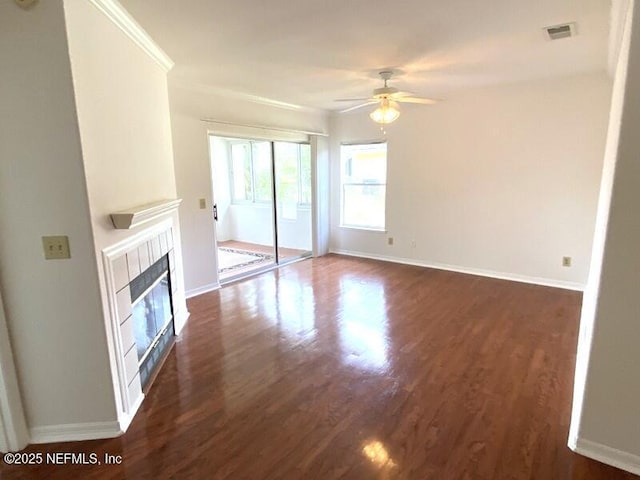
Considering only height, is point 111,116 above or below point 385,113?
below

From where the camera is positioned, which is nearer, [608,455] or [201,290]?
[608,455]

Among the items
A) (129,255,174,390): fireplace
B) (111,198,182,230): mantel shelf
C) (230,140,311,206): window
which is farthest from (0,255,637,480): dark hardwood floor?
(230,140,311,206): window

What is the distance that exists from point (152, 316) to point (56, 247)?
3.66ft

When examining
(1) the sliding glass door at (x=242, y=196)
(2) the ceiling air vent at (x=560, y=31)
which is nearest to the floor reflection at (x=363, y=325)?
(1) the sliding glass door at (x=242, y=196)

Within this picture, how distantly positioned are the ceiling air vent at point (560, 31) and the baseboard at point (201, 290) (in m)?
4.21

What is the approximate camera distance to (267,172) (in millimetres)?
6875

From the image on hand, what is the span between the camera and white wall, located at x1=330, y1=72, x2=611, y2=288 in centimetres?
418

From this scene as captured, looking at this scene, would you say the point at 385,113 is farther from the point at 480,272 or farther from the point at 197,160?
the point at 480,272

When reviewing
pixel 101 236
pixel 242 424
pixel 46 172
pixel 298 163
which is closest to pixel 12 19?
pixel 46 172

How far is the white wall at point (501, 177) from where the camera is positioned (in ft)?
13.7

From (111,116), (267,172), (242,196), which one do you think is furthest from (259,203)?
(111,116)

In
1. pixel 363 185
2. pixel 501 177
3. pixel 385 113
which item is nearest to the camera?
pixel 385 113

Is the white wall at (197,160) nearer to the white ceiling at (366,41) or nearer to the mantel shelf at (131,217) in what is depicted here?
the white ceiling at (366,41)

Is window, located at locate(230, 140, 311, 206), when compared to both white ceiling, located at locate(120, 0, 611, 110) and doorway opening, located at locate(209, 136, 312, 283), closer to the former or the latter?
doorway opening, located at locate(209, 136, 312, 283)
